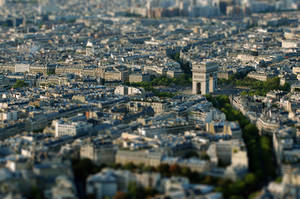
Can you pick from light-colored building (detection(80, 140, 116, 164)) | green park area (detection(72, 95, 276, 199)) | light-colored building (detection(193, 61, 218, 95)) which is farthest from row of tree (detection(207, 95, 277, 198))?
light-colored building (detection(193, 61, 218, 95))

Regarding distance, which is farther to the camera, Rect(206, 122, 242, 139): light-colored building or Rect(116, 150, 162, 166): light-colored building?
Rect(206, 122, 242, 139): light-colored building

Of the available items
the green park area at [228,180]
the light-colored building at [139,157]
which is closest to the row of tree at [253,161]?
the green park area at [228,180]

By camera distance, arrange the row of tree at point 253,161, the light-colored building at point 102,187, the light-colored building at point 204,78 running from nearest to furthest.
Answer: the light-colored building at point 102,187, the row of tree at point 253,161, the light-colored building at point 204,78

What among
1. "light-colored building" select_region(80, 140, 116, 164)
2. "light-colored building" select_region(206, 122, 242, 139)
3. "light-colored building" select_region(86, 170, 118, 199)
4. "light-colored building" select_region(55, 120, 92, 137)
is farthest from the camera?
"light-colored building" select_region(55, 120, 92, 137)

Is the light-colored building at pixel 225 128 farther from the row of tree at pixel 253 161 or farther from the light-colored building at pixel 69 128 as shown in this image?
the light-colored building at pixel 69 128

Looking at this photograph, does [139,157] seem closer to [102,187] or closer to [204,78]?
[102,187]

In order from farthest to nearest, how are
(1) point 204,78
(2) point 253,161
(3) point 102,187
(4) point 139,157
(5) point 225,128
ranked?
1. (1) point 204,78
2. (5) point 225,128
3. (2) point 253,161
4. (4) point 139,157
5. (3) point 102,187

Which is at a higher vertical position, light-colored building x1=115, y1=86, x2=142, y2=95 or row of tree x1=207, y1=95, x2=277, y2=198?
light-colored building x1=115, y1=86, x2=142, y2=95

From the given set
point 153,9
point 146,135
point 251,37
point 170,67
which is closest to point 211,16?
point 153,9

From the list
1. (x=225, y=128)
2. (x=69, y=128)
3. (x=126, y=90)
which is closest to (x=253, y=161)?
(x=225, y=128)

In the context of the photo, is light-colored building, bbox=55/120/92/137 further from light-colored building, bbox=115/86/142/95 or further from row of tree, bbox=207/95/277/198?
light-colored building, bbox=115/86/142/95

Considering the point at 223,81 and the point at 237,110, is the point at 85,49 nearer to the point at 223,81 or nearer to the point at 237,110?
the point at 223,81
